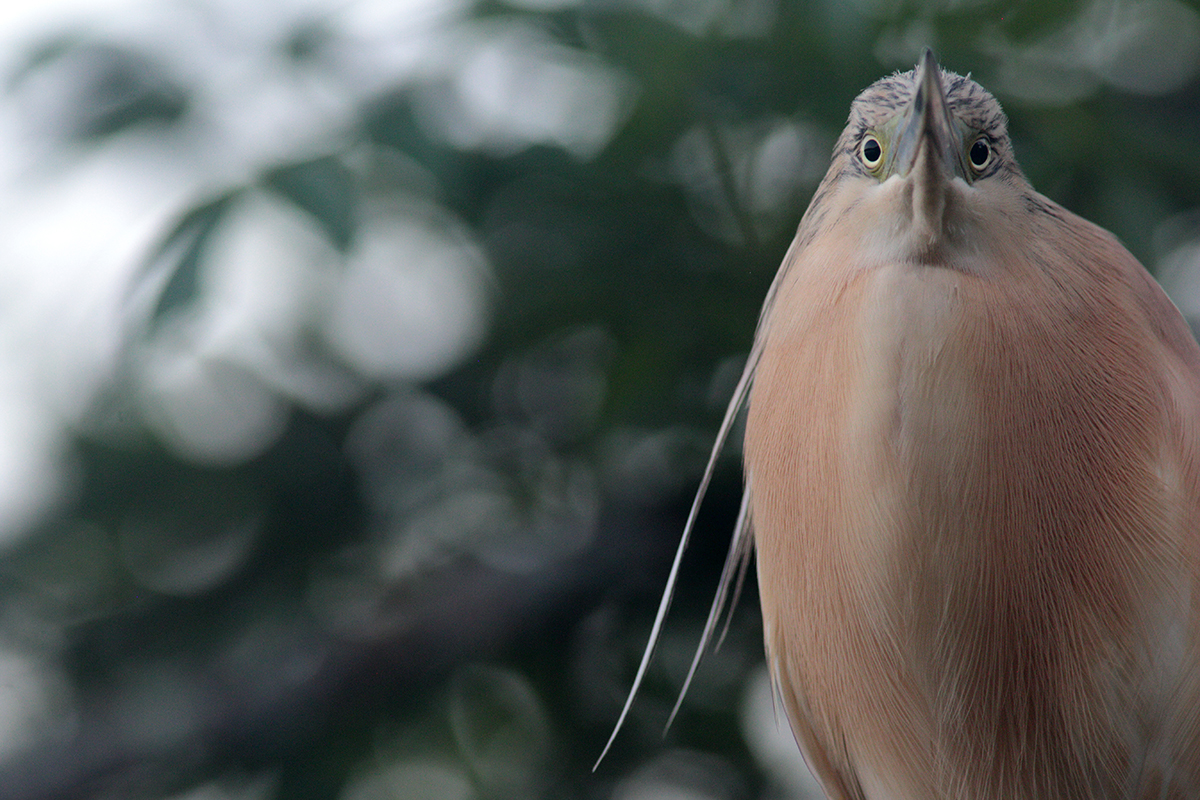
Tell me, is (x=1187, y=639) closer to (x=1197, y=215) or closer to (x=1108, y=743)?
(x=1108, y=743)

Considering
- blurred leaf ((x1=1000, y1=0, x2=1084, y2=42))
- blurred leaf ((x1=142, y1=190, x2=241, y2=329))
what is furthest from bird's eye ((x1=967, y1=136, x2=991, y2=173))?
blurred leaf ((x1=142, y1=190, x2=241, y2=329))

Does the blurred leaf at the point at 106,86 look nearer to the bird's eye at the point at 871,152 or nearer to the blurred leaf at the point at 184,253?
the blurred leaf at the point at 184,253

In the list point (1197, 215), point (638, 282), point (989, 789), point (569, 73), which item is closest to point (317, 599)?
point (638, 282)

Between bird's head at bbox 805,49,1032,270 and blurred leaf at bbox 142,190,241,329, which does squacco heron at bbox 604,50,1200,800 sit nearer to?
bird's head at bbox 805,49,1032,270

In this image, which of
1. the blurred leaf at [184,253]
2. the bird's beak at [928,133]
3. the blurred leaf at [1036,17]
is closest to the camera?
the bird's beak at [928,133]

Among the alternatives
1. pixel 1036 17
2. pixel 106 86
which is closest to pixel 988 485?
pixel 1036 17

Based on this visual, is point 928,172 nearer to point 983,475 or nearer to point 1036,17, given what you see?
point 983,475

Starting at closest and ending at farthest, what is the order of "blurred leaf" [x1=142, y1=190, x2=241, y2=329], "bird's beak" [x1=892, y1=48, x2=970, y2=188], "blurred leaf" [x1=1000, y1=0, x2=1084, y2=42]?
"bird's beak" [x1=892, y1=48, x2=970, y2=188] → "blurred leaf" [x1=142, y1=190, x2=241, y2=329] → "blurred leaf" [x1=1000, y1=0, x2=1084, y2=42]

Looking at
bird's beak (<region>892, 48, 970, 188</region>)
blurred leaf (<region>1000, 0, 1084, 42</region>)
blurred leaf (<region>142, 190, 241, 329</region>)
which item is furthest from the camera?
blurred leaf (<region>1000, 0, 1084, 42</region>)

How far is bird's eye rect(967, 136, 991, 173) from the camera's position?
1.62 ft

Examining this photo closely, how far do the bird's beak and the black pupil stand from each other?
0.03 metres

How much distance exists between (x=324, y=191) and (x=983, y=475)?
1.63 feet

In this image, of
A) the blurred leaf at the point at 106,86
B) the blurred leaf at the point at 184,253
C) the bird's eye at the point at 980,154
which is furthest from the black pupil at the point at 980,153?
the blurred leaf at the point at 106,86

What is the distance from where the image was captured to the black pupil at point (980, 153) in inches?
19.5
